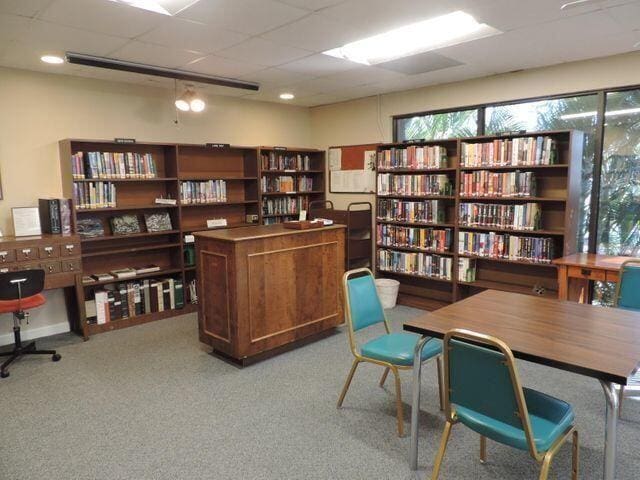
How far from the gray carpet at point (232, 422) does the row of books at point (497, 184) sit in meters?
1.71

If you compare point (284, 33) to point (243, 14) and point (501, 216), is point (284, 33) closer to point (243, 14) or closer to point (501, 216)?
point (243, 14)

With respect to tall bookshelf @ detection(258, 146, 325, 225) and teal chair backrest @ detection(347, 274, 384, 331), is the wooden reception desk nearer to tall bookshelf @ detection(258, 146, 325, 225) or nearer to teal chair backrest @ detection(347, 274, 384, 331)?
teal chair backrest @ detection(347, 274, 384, 331)

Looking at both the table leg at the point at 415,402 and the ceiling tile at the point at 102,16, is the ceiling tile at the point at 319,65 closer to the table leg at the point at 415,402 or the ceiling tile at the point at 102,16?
the ceiling tile at the point at 102,16

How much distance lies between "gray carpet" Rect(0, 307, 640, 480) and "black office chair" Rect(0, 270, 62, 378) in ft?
0.32

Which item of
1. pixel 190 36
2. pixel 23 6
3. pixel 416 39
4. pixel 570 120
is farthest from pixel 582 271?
pixel 23 6

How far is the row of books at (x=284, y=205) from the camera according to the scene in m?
6.02

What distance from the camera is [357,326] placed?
2.89 meters

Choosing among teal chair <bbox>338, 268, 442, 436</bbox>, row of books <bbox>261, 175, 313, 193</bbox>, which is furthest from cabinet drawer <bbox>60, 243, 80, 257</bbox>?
teal chair <bbox>338, 268, 442, 436</bbox>

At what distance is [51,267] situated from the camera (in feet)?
13.1

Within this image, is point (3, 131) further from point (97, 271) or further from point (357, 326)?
point (357, 326)

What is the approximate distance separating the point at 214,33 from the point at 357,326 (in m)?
2.37

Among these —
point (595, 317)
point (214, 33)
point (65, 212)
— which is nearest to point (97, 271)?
point (65, 212)

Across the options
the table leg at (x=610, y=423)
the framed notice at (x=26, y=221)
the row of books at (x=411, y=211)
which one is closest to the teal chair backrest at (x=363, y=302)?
the table leg at (x=610, y=423)

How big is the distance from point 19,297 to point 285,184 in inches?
137
